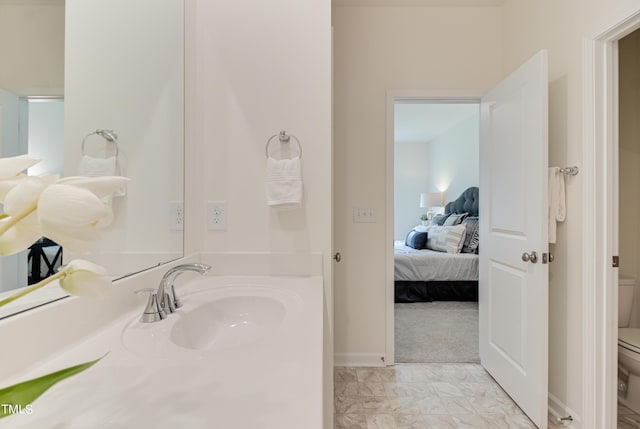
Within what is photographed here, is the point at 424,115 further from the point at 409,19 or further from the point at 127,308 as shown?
the point at 127,308

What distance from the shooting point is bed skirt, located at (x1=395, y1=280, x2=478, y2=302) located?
3461 millimetres

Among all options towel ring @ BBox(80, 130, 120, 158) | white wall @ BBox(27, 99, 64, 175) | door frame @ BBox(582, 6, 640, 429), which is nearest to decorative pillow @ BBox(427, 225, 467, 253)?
door frame @ BBox(582, 6, 640, 429)

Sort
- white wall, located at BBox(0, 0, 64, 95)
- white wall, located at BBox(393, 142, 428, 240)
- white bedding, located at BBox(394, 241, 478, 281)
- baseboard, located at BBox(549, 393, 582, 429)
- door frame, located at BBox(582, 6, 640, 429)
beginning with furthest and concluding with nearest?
white wall, located at BBox(393, 142, 428, 240) < white bedding, located at BBox(394, 241, 478, 281) < baseboard, located at BBox(549, 393, 582, 429) < door frame, located at BBox(582, 6, 640, 429) < white wall, located at BBox(0, 0, 64, 95)

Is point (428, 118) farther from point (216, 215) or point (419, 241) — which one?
point (216, 215)

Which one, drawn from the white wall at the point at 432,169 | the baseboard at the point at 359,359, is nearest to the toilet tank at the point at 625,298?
the baseboard at the point at 359,359

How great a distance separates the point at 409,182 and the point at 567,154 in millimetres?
4955

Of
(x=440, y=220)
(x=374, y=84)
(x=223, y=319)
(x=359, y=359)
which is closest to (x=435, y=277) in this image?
(x=440, y=220)

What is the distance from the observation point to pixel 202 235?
142 centimetres

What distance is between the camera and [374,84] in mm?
2205

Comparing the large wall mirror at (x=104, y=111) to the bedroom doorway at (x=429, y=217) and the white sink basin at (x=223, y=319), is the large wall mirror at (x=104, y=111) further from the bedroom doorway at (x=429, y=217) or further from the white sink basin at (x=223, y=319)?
the bedroom doorway at (x=429, y=217)

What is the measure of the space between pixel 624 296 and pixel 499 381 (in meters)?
0.93

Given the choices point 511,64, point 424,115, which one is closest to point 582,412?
point 511,64

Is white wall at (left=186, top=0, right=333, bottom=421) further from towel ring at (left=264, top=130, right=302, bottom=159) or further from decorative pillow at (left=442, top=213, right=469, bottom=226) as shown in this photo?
decorative pillow at (left=442, top=213, right=469, bottom=226)

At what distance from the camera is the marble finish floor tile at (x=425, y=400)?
5.11ft
